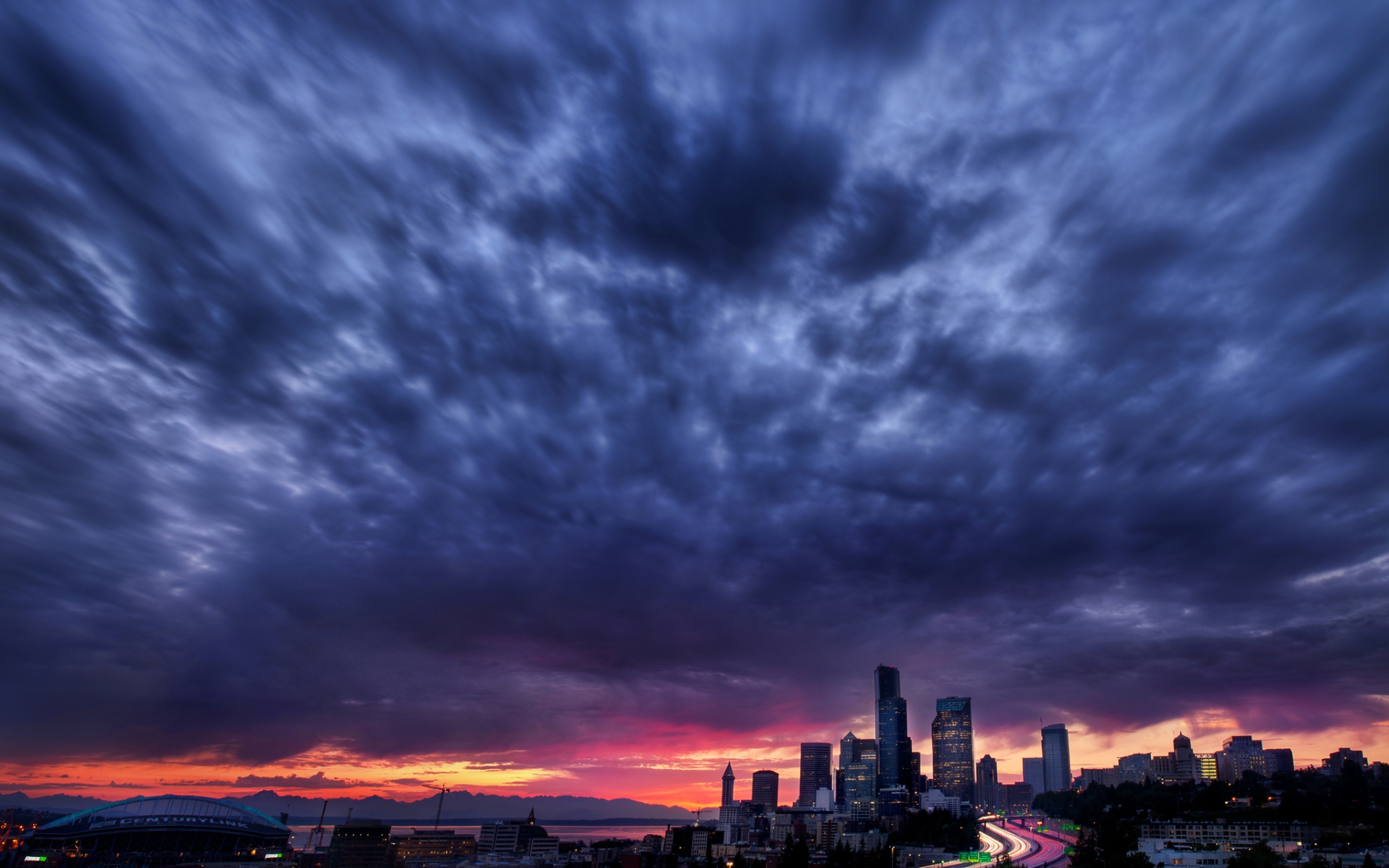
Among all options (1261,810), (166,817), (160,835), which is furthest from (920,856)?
(166,817)

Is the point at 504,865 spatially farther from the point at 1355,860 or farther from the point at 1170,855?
the point at 1355,860

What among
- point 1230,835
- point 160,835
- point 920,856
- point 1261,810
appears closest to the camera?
point 1230,835

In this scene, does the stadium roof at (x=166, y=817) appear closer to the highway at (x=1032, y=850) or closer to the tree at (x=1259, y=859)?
the highway at (x=1032, y=850)

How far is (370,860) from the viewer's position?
179 metres

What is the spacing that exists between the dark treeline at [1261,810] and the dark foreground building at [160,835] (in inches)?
7094

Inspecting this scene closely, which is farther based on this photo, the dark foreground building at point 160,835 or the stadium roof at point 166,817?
the stadium roof at point 166,817

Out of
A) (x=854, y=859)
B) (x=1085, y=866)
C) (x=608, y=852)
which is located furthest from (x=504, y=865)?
(x=1085, y=866)

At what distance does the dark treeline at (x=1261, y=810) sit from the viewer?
11656cm

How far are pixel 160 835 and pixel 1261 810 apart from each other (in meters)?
240

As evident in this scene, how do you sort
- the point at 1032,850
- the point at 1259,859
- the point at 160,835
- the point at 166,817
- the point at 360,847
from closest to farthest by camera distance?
1. the point at 1259,859
2. the point at 160,835
3. the point at 166,817
4. the point at 1032,850
5. the point at 360,847

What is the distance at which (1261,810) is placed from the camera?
475 ft

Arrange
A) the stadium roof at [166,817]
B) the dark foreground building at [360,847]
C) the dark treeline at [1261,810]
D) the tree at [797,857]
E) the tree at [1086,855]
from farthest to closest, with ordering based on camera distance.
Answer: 1. the dark foreground building at [360,847]
2. the stadium roof at [166,817]
3. the tree at [797,857]
4. the tree at [1086,855]
5. the dark treeline at [1261,810]

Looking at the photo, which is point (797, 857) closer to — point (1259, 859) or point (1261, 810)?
point (1259, 859)

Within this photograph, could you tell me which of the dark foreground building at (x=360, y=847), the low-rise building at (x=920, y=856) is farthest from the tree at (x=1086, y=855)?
the dark foreground building at (x=360, y=847)
